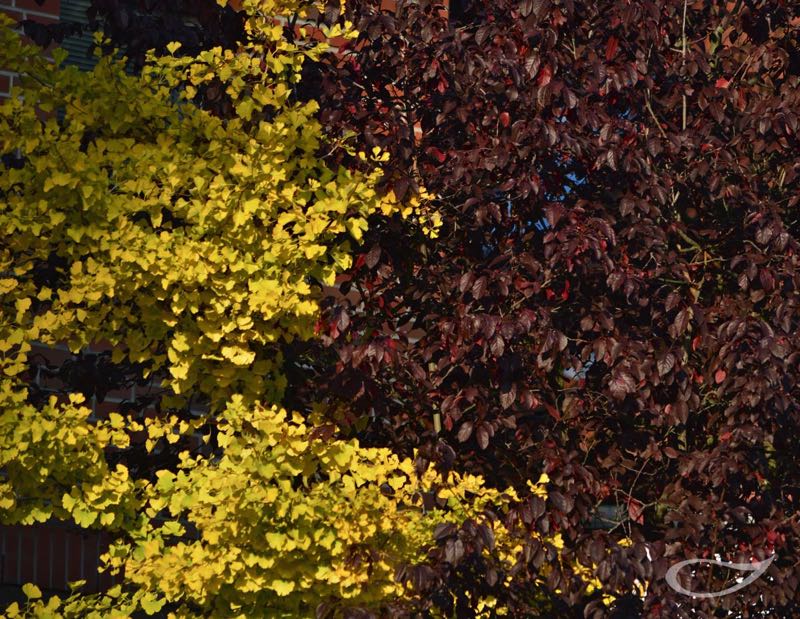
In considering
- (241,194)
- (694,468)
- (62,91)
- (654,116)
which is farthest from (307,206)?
(694,468)

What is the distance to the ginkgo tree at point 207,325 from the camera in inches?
183

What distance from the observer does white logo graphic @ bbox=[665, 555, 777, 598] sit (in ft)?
15.6

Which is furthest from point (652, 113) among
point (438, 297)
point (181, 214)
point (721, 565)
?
point (181, 214)

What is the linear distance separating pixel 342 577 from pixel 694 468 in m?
1.39

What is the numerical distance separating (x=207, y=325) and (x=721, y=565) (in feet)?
7.14

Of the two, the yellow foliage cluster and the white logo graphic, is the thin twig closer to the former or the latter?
the yellow foliage cluster

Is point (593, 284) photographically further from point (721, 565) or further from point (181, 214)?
point (181, 214)

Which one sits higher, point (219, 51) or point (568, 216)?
point (219, 51)

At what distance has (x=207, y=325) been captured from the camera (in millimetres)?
4965

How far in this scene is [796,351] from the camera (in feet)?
15.6

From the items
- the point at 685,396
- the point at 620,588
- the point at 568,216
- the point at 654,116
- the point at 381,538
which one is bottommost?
the point at 620,588

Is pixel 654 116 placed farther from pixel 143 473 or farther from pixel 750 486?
pixel 143 473

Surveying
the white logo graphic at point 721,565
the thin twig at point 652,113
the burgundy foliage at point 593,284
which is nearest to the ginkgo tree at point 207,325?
the burgundy foliage at point 593,284

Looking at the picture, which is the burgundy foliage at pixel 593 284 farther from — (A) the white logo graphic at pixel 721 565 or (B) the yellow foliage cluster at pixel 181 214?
(B) the yellow foliage cluster at pixel 181 214
